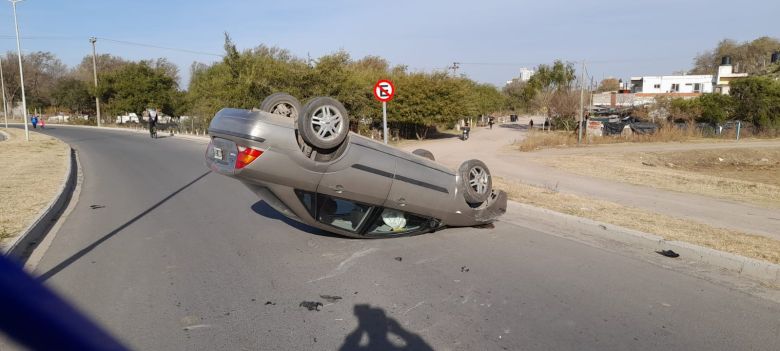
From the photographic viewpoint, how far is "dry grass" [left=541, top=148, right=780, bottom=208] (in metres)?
13.7

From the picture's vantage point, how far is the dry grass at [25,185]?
8.43 metres

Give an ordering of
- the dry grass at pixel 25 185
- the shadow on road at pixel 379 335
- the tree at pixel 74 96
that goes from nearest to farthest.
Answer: the shadow on road at pixel 379 335 < the dry grass at pixel 25 185 < the tree at pixel 74 96

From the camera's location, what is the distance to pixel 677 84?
83.0m

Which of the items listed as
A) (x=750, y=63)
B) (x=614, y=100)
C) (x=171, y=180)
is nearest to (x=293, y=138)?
(x=171, y=180)

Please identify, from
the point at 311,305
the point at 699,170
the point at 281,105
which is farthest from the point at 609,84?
the point at 311,305

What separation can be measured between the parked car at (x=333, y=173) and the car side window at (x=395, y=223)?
0.01 m

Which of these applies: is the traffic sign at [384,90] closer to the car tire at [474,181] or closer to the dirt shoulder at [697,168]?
the car tire at [474,181]

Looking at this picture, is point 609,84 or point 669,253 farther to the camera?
point 609,84

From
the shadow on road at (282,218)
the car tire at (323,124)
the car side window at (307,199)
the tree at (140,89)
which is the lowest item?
the shadow on road at (282,218)

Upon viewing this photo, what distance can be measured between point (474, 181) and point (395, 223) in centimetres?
141

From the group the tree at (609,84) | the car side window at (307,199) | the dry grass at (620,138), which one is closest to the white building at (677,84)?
the tree at (609,84)

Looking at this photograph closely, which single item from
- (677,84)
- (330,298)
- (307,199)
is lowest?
(330,298)

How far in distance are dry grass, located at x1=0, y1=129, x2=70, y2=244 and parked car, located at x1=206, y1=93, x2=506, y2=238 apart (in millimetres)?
3771

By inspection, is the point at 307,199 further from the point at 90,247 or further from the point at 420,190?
the point at 90,247
